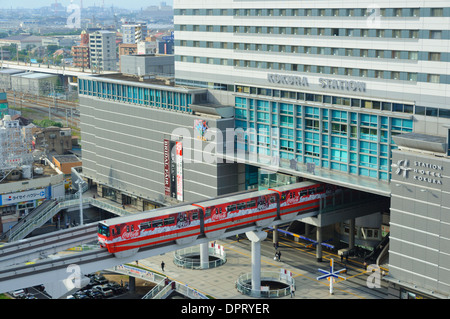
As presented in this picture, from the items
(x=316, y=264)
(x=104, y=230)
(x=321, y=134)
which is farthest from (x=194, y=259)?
(x=321, y=134)

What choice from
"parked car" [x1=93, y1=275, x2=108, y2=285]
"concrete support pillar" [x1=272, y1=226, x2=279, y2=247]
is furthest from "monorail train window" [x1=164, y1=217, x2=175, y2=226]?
"concrete support pillar" [x1=272, y1=226, x2=279, y2=247]

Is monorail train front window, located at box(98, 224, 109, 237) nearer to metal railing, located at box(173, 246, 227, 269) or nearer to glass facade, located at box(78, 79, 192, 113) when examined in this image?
metal railing, located at box(173, 246, 227, 269)

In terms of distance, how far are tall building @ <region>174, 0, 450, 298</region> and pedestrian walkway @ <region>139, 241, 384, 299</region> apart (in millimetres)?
7512

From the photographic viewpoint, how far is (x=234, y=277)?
262ft

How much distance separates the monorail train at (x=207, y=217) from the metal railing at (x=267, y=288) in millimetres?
6479

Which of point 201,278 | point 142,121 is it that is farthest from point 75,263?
point 142,121

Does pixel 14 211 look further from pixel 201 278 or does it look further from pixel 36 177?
pixel 201 278

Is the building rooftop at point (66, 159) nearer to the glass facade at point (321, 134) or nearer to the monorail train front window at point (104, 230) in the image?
the glass facade at point (321, 134)

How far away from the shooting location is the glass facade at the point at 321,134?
74.8 m

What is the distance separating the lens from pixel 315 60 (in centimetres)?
8131

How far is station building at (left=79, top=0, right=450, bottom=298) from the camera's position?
221 feet

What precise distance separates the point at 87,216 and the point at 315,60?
186ft

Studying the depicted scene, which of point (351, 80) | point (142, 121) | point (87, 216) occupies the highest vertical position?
point (351, 80)

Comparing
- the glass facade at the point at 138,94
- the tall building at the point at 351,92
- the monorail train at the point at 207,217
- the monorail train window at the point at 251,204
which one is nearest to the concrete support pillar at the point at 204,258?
the monorail train at the point at 207,217
